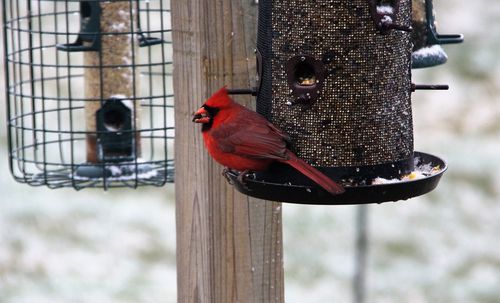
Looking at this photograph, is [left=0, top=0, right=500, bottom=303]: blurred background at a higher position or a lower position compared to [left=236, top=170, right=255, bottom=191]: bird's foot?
lower

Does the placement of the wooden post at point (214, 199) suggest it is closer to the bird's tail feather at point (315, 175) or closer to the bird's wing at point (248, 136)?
the bird's wing at point (248, 136)

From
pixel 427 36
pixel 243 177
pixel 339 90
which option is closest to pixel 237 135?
pixel 243 177

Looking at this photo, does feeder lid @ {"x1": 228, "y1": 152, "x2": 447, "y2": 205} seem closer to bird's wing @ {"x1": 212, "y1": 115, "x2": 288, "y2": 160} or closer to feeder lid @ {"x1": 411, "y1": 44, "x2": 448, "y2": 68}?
bird's wing @ {"x1": 212, "y1": 115, "x2": 288, "y2": 160}

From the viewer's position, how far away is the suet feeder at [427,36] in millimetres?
5008

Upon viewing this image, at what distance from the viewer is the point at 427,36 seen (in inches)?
200

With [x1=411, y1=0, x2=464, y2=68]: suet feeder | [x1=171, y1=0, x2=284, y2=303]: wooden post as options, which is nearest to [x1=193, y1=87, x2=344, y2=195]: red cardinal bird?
[x1=171, y1=0, x2=284, y2=303]: wooden post

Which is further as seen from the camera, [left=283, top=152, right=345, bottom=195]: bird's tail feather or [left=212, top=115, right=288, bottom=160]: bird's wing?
[left=212, top=115, right=288, bottom=160]: bird's wing

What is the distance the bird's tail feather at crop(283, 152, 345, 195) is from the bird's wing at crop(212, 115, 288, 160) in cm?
8

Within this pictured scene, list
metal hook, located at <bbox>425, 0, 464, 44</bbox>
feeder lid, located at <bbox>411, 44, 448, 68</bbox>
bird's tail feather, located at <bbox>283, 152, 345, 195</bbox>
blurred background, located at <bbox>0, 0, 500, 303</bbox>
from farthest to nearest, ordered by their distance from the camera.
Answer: blurred background, located at <bbox>0, 0, 500, 303</bbox> < metal hook, located at <bbox>425, 0, 464, 44</bbox> < feeder lid, located at <bbox>411, 44, 448, 68</bbox> < bird's tail feather, located at <bbox>283, 152, 345, 195</bbox>

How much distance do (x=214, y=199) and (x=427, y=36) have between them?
195 centimetres

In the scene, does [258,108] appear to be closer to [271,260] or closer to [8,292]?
[271,260]

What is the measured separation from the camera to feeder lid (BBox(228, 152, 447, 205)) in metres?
3.21

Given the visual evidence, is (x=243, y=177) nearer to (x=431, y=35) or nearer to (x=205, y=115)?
(x=205, y=115)

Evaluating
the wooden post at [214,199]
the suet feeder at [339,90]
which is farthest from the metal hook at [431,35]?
the wooden post at [214,199]
